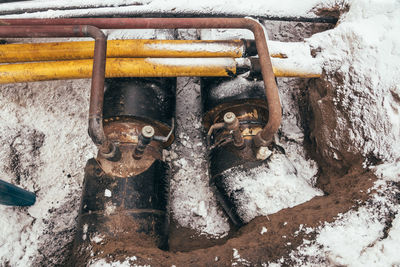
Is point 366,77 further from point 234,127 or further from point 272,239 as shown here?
point 272,239

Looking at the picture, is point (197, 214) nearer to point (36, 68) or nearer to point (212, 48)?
point (212, 48)

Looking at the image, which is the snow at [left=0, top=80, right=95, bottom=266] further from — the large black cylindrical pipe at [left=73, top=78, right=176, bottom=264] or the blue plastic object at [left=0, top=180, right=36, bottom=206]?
the large black cylindrical pipe at [left=73, top=78, right=176, bottom=264]

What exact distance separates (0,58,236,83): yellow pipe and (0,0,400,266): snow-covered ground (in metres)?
0.34

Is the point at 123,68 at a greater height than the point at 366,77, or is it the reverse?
the point at 366,77

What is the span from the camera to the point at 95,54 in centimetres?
139

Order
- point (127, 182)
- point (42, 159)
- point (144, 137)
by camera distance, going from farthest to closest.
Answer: point (42, 159) < point (127, 182) < point (144, 137)

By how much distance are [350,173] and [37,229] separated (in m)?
1.95

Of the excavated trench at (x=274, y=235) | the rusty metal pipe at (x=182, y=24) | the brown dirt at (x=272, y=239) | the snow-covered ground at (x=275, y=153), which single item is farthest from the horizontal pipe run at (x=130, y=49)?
the brown dirt at (x=272, y=239)

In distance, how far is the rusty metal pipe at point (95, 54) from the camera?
134 cm

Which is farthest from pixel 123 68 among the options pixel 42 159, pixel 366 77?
pixel 366 77

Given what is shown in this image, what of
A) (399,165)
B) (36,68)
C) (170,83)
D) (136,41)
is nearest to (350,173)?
(399,165)

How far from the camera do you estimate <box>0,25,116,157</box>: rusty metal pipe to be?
1.34 m

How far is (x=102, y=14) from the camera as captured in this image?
78.0 inches

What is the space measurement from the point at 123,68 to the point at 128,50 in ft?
0.39
